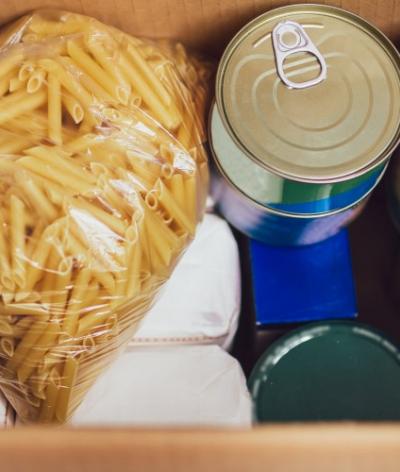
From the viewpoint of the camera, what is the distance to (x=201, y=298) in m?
1.00

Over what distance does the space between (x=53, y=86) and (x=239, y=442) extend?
509mm

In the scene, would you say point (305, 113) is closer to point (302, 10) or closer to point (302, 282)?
point (302, 10)

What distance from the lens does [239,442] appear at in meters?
0.55

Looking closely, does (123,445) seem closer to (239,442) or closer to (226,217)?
(239,442)

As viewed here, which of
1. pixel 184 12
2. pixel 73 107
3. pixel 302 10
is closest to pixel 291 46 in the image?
pixel 302 10

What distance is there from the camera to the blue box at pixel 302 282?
3.38 ft

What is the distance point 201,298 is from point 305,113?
0.33 metres

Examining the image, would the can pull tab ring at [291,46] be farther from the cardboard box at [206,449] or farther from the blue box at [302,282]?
the cardboard box at [206,449]

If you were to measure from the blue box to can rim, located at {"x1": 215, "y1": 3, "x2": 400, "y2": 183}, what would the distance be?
24 centimetres

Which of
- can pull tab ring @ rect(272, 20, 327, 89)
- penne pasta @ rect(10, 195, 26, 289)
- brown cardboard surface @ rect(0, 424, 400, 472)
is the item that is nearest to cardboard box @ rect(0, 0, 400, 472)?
brown cardboard surface @ rect(0, 424, 400, 472)

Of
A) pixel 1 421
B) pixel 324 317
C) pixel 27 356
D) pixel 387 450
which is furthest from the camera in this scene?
pixel 324 317

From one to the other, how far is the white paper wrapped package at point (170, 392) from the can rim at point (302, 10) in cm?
32

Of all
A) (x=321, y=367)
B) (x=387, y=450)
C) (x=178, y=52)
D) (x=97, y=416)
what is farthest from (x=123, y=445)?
(x=178, y=52)

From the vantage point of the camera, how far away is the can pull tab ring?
0.88 metres
